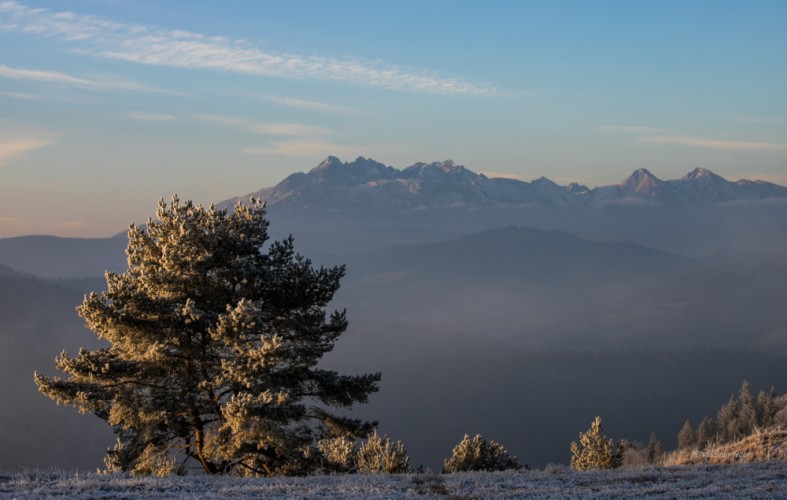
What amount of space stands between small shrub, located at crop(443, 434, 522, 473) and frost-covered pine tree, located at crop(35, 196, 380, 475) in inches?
624

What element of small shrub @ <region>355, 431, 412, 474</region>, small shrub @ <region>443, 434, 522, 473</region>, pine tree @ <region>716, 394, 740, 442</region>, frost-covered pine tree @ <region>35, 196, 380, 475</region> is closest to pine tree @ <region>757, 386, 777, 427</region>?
pine tree @ <region>716, 394, 740, 442</region>

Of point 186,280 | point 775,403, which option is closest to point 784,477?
point 186,280

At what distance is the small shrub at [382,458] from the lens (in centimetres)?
3503

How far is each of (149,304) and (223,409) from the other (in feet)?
14.2

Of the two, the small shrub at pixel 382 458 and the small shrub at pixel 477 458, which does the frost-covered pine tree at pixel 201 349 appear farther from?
the small shrub at pixel 477 458

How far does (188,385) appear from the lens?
74.6 ft

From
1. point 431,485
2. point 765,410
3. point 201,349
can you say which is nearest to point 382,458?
point 201,349

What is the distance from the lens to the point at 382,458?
120 ft

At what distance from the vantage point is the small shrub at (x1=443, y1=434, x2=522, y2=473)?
38.6 meters

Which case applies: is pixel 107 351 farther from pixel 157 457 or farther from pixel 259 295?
pixel 259 295

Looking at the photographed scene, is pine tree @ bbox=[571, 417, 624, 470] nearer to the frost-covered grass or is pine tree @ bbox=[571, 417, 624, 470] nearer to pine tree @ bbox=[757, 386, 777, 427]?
the frost-covered grass

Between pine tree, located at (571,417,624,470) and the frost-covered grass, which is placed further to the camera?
pine tree, located at (571,417,624,470)

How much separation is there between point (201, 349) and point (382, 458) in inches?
639

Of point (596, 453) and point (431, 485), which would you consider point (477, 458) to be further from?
point (431, 485)
